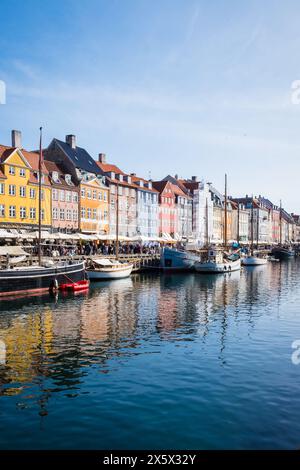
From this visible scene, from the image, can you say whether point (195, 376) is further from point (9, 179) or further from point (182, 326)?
point (9, 179)

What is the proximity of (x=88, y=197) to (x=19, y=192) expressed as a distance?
621 inches

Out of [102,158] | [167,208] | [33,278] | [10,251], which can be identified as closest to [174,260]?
[102,158]

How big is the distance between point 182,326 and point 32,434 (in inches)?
566

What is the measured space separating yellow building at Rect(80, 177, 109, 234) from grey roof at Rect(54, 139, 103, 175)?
2.19 meters

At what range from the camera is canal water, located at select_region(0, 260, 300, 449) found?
11.4 m

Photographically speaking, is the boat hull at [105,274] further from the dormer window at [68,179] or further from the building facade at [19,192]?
the dormer window at [68,179]

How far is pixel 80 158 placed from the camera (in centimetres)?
7381

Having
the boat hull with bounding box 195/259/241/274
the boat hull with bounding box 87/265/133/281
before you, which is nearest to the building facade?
the boat hull with bounding box 87/265/133/281

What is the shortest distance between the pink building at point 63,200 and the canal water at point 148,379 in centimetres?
3608

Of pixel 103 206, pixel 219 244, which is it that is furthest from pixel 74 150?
pixel 219 244

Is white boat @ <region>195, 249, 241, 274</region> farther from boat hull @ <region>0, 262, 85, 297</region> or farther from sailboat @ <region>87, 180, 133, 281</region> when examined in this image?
boat hull @ <region>0, 262, 85, 297</region>

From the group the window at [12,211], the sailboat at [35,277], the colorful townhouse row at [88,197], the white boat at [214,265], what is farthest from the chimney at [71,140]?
the sailboat at [35,277]

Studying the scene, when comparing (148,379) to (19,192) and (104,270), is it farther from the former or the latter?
(19,192)
